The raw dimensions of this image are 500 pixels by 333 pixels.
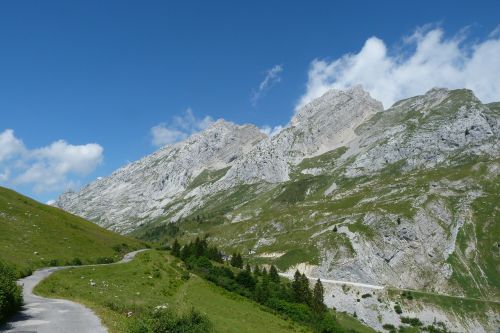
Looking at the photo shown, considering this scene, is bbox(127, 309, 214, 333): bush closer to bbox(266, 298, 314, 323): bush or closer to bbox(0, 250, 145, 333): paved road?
bbox(0, 250, 145, 333): paved road

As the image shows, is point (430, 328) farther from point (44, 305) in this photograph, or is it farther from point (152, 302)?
point (44, 305)

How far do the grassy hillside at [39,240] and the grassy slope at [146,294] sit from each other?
703cm

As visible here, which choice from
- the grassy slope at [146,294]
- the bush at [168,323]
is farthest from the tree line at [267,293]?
the bush at [168,323]

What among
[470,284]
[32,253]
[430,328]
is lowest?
[430,328]

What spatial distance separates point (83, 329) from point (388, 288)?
6108 inches

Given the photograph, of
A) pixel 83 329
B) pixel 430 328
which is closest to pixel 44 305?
pixel 83 329

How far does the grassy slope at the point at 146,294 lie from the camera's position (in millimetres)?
36478

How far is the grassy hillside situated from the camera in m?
53.8

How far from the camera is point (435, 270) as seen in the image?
635 feet

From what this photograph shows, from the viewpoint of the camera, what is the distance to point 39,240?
204ft

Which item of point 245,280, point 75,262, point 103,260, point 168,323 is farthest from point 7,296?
point 245,280

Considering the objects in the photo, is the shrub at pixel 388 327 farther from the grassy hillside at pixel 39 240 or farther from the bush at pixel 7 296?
the bush at pixel 7 296

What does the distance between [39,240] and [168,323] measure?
47.0 m

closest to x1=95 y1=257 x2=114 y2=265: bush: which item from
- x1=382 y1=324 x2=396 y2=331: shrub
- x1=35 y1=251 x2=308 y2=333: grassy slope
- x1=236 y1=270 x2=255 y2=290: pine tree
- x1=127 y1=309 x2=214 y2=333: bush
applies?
x1=35 y1=251 x2=308 y2=333: grassy slope
